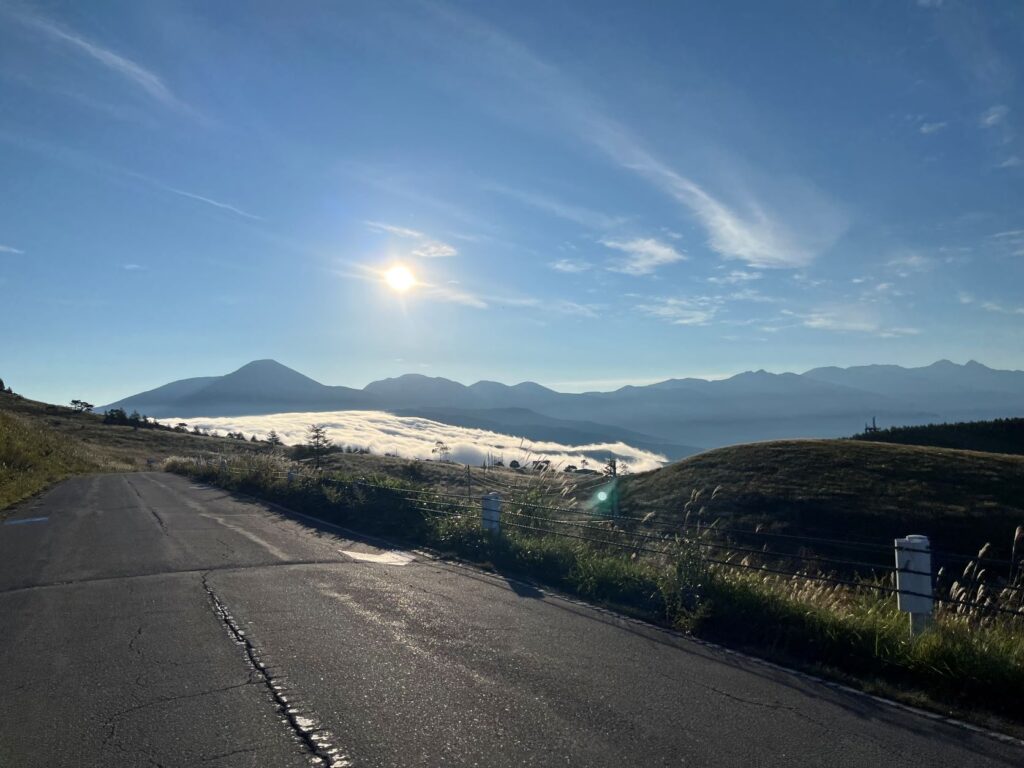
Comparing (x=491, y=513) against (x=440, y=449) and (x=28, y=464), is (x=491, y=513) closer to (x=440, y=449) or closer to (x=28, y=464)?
(x=440, y=449)

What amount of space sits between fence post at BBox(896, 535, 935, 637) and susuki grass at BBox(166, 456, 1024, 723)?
0.52 feet

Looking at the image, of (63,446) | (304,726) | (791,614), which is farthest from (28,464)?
(791,614)

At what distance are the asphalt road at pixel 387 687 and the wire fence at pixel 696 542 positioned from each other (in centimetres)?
195

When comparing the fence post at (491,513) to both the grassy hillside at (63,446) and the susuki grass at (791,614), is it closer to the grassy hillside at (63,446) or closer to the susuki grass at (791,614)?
the susuki grass at (791,614)

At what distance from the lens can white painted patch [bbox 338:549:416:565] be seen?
12250 mm

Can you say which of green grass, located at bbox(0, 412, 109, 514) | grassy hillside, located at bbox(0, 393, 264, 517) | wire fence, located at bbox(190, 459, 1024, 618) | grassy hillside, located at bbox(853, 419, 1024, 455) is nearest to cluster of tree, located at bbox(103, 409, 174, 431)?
grassy hillside, located at bbox(0, 393, 264, 517)

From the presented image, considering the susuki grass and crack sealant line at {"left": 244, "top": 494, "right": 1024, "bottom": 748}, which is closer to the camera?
crack sealant line at {"left": 244, "top": 494, "right": 1024, "bottom": 748}

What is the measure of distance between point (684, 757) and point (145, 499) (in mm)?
22859

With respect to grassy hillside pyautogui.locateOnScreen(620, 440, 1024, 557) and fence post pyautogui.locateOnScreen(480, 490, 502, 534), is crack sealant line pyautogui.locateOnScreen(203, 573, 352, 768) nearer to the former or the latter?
fence post pyautogui.locateOnScreen(480, 490, 502, 534)

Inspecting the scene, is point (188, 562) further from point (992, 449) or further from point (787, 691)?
point (992, 449)

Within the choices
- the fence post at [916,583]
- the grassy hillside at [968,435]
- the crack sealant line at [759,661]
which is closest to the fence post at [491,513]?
the crack sealant line at [759,661]

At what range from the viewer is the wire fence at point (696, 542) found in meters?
8.69

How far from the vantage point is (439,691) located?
5.72m

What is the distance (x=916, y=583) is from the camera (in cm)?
714
